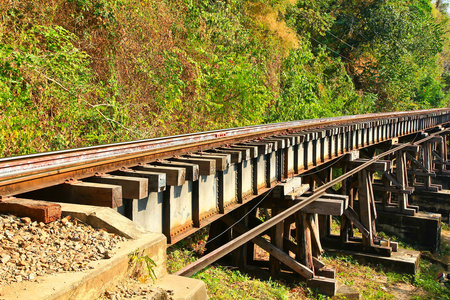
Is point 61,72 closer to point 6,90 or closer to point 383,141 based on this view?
point 6,90

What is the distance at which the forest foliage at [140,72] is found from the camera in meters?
7.46

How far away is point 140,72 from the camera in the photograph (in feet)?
35.0

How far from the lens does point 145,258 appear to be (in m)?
2.61

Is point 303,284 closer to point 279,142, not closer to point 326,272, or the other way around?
point 326,272

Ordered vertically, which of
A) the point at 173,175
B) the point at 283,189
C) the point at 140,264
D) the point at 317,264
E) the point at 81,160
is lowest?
the point at 317,264


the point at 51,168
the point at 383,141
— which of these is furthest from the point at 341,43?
the point at 51,168

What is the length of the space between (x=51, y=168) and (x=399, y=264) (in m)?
11.5

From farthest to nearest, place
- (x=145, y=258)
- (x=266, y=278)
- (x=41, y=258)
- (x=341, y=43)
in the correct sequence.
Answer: (x=341, y=43)
(x=266, y=278)
(x=145, y=258)
(x=41, y=258)

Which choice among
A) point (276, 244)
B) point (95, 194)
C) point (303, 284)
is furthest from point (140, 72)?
point (95, 194)

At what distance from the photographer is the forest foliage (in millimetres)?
7455

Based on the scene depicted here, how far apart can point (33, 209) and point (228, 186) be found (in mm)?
3420

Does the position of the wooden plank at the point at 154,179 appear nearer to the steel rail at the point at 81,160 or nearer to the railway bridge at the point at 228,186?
the railway bridge at the point at 228,186

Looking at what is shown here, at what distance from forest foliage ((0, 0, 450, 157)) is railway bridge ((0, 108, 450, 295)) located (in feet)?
8.66

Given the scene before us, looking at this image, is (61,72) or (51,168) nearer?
(51,168)
